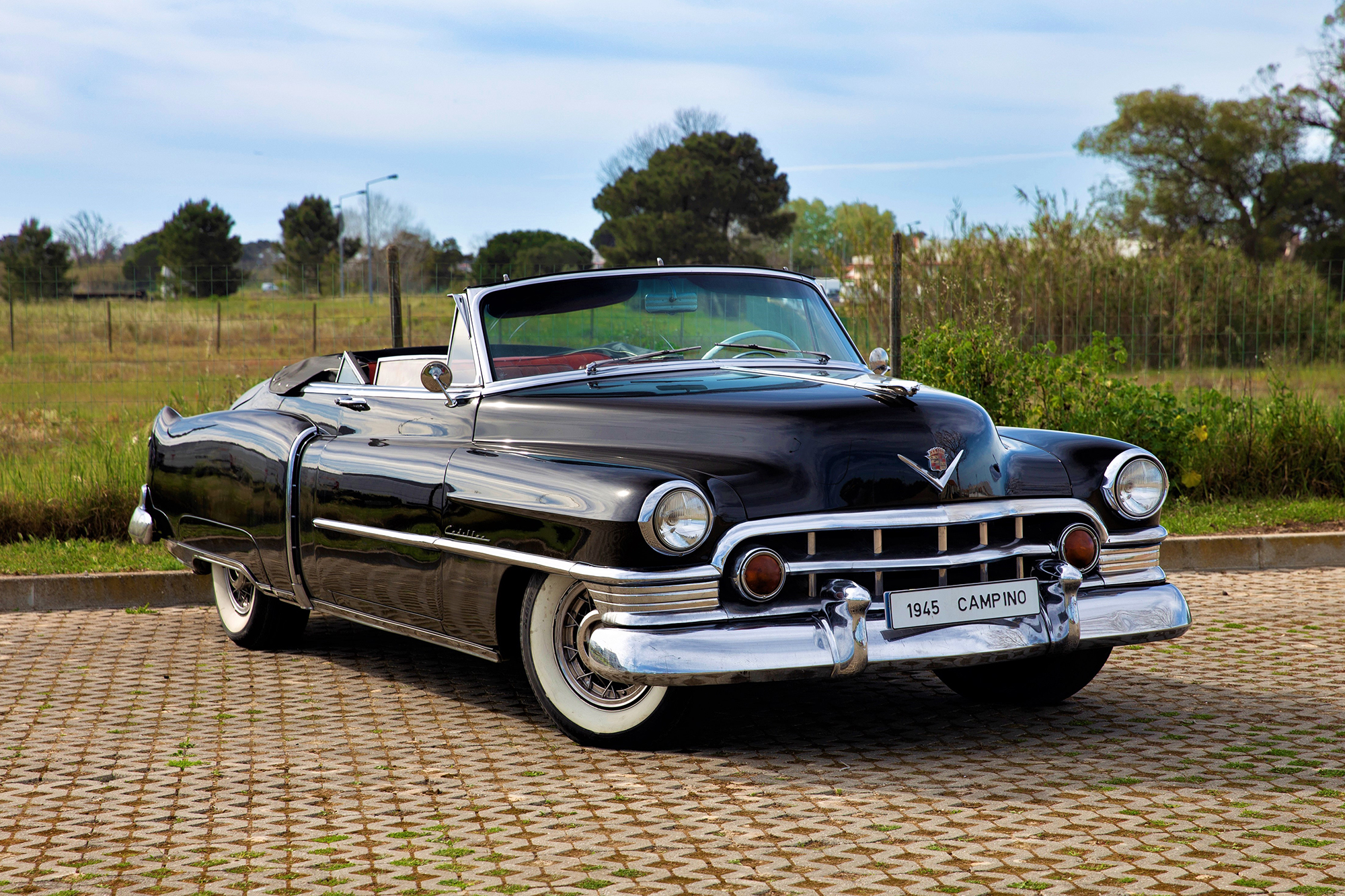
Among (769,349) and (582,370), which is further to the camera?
(769,349)

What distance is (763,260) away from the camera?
51750 millimetres

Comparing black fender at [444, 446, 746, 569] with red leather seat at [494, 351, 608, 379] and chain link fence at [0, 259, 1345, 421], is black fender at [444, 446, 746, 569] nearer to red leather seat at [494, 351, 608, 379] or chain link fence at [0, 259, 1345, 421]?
red leather seat at [494, 351, 608, 379]

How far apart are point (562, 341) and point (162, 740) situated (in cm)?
215

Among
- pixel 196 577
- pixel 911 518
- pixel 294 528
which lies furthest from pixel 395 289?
pixel 911 518

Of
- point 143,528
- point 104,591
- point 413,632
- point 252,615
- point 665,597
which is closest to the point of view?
point 665,597

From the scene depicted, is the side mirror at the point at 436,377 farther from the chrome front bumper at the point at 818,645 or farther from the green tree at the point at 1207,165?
the green tree at the point at 1207,165

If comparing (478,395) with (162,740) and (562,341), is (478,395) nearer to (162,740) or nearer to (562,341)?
(562,341)

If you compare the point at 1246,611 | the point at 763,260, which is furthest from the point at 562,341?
the point at 763,260

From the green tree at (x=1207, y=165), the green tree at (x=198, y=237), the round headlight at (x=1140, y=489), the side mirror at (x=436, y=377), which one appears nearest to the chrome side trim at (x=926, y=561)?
the round headlight at (x=1140, y=489)

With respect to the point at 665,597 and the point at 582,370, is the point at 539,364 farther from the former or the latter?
the point at 665,597

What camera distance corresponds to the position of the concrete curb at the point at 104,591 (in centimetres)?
779

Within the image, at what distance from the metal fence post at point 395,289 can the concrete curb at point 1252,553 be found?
5.80 meters

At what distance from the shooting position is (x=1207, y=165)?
48.8 metres

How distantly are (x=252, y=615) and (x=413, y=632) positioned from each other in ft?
5.68
